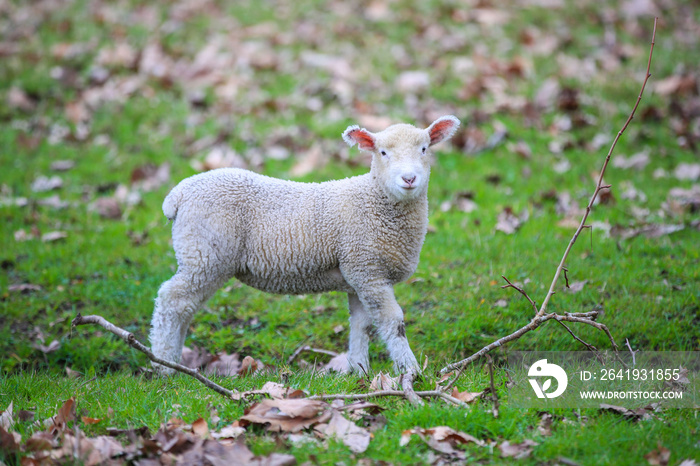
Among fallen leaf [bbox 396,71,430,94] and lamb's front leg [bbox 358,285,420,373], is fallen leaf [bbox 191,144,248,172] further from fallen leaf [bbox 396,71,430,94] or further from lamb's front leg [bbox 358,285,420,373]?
lamb's front leg [bbox 358,285,420,373]

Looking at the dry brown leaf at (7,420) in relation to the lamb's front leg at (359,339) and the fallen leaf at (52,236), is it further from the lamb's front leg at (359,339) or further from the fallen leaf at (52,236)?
the fallen leaf at (52,236)

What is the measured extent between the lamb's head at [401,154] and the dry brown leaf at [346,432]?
1.50 meters

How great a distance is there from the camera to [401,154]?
4.14 m

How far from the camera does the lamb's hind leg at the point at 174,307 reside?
4.34 metres

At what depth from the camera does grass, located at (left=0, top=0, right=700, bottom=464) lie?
397 cm

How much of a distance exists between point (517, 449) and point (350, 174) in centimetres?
480

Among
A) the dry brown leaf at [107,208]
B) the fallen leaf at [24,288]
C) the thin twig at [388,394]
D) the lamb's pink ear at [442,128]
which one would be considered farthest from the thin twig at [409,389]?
the dry brown leaf at [107,208]

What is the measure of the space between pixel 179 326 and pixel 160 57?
290 inches

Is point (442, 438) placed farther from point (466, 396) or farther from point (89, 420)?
point (89, 420)

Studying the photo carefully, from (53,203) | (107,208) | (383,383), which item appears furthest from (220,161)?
(383,383)

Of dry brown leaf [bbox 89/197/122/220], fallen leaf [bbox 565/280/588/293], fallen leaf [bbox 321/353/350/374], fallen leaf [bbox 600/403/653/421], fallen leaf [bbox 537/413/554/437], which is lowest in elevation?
fallen leaf [bbox 321/353/350/374]

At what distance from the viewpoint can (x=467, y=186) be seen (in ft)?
24.5

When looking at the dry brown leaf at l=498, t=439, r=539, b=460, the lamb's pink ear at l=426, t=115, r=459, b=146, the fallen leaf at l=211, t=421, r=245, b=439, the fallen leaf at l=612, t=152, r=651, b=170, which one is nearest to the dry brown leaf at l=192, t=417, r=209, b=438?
the fallen leaf at l=211, t=421, r=245, b=439

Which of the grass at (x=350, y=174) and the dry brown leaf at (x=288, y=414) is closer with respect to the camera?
the dry brown leaf at (x=288, y=414)
